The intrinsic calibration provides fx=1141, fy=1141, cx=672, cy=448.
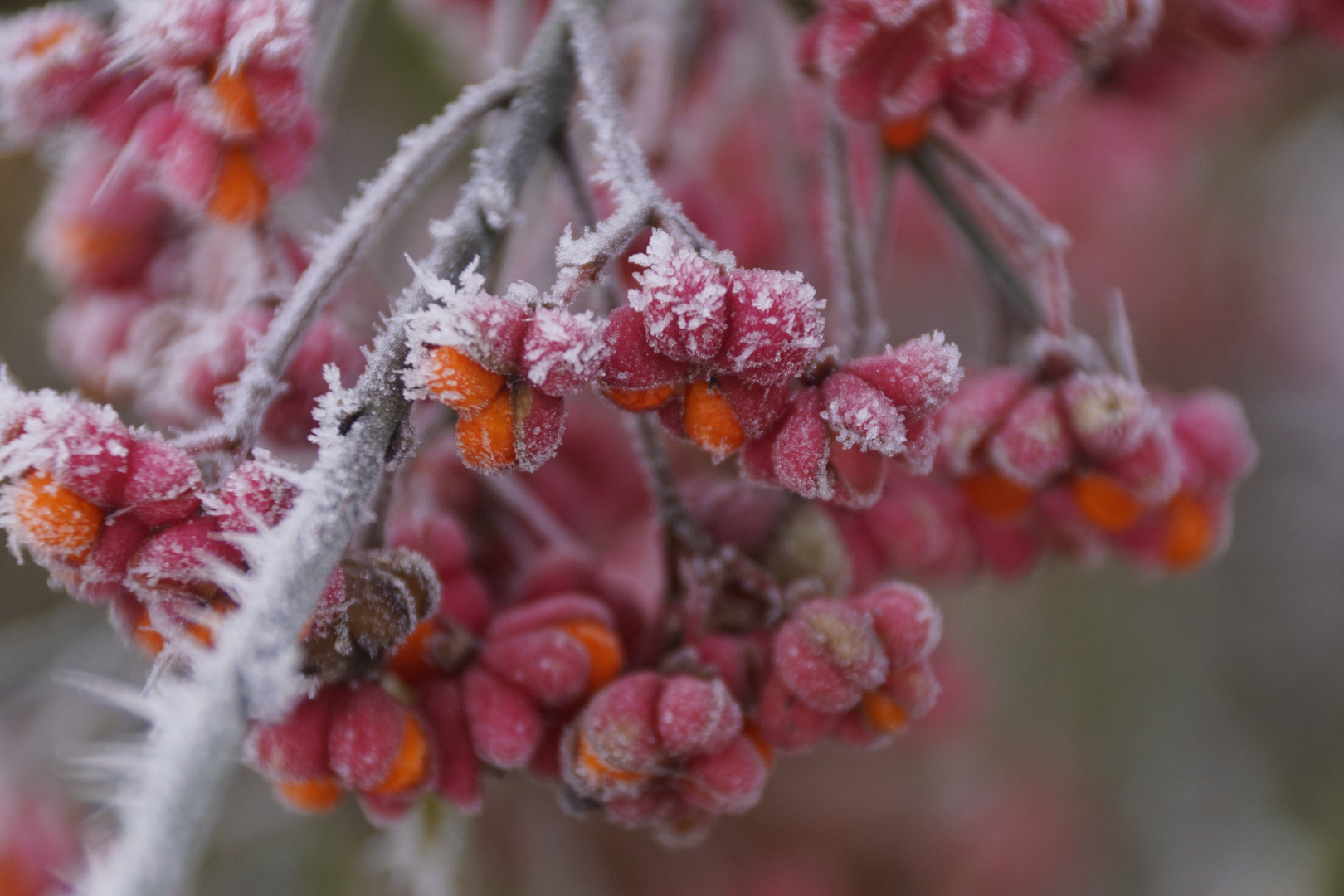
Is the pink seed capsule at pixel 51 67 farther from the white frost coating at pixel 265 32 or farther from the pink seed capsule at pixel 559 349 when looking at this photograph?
the pink seed capsule at pixel 559 349

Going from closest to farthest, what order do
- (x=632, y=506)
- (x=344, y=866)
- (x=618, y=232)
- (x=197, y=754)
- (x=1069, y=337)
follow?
(x=197, y=754) < (x=618, y=232) < (x=1069, y=337) < (x=632, y=506) < (x=344, y=866)

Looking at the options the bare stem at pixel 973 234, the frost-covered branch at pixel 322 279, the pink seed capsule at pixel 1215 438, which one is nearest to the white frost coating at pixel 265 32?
the frost-covered branch at pixel 322 279

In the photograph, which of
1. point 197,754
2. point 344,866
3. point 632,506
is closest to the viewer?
point 197,754

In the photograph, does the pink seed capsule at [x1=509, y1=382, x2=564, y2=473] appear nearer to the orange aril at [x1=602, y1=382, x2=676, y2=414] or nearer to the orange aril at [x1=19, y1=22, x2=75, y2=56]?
the orange aril at [x1=602, y1=382, x2=676, y2=414]

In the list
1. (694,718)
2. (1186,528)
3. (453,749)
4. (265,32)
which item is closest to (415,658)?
(453,749)

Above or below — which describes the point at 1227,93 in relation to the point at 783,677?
below

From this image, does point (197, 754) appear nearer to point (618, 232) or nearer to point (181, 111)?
point (618, 232)

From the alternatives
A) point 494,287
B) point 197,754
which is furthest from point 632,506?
point 197,754

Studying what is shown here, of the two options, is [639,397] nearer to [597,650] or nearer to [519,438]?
[519,438]
